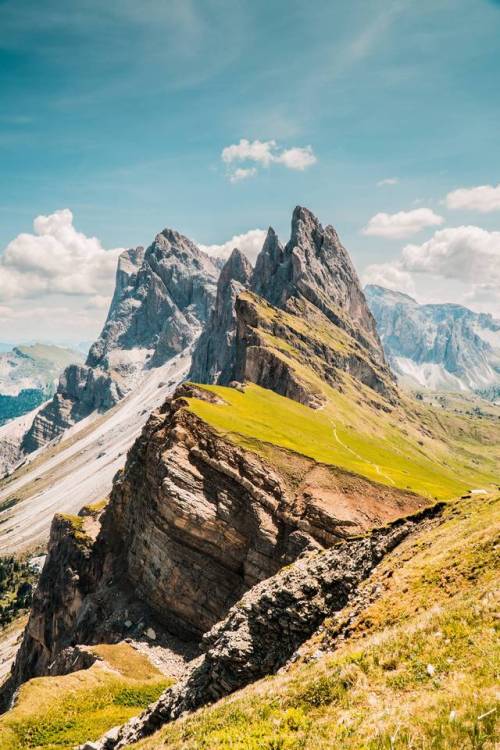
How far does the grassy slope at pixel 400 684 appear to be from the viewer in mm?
13375

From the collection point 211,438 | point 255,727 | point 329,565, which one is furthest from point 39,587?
point 255,727

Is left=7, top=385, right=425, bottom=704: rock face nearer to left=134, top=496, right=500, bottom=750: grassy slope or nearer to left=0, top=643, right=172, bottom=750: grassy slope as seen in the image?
left=0, top=643, right=172, bottom=750: grassy slope

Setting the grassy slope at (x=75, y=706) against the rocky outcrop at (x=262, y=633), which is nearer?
the rocky outcrop at (x=262, y=633)

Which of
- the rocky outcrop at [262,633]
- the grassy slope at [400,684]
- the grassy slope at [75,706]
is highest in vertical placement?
the grassy slope at [400,684]

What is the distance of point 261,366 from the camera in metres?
179

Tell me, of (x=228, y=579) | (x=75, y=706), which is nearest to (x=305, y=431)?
(x=228, y=579)

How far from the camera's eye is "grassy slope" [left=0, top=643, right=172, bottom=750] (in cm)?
3679

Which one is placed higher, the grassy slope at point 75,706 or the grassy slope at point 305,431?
the grassy slope at point 305,431

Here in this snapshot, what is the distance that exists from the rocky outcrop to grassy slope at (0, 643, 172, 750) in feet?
27.9

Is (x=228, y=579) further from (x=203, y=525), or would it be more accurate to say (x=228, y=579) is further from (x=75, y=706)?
(x=75, y=706)

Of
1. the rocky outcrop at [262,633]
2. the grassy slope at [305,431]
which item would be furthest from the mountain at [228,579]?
the grassy slope at [305,431]

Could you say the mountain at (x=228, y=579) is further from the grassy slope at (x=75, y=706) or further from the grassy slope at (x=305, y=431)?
the grassy slope at (x=305, y=431)

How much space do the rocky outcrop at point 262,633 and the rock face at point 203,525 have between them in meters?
27.3

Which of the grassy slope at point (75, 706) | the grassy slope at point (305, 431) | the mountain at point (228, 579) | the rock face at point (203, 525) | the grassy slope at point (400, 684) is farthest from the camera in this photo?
the grassy slope at point (305, 431)
